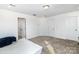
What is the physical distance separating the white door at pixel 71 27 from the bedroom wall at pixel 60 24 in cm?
9

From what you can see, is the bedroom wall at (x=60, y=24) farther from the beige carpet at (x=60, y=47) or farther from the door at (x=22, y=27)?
the door at (x=22, y=27)

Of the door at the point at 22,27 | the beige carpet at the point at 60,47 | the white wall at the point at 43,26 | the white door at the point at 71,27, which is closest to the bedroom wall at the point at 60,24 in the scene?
the white door at the point at 71,27

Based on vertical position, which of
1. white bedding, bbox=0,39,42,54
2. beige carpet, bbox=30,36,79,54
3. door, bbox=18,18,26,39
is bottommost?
beige carpet, bbox=30,36,79,54

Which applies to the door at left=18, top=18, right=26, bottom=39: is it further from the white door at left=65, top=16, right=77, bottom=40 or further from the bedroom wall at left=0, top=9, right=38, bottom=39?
the white door at left=65, top=16, right=77, bottom=40

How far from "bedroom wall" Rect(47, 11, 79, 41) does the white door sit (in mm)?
90

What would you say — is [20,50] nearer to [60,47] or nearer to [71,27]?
[60,47]

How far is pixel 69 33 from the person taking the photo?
5.31 meters

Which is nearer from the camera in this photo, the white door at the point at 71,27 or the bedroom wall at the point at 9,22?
the bedroom wall at the point at 9,22

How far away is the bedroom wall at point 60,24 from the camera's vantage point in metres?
5.07

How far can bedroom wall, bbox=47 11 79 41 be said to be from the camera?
507 centimetres

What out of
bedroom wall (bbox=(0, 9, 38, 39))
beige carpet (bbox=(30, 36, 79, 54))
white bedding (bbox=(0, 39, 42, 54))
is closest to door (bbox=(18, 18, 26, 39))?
bedroom wall (bbox=(0, 9, 38, 39))

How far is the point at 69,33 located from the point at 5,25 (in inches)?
142
